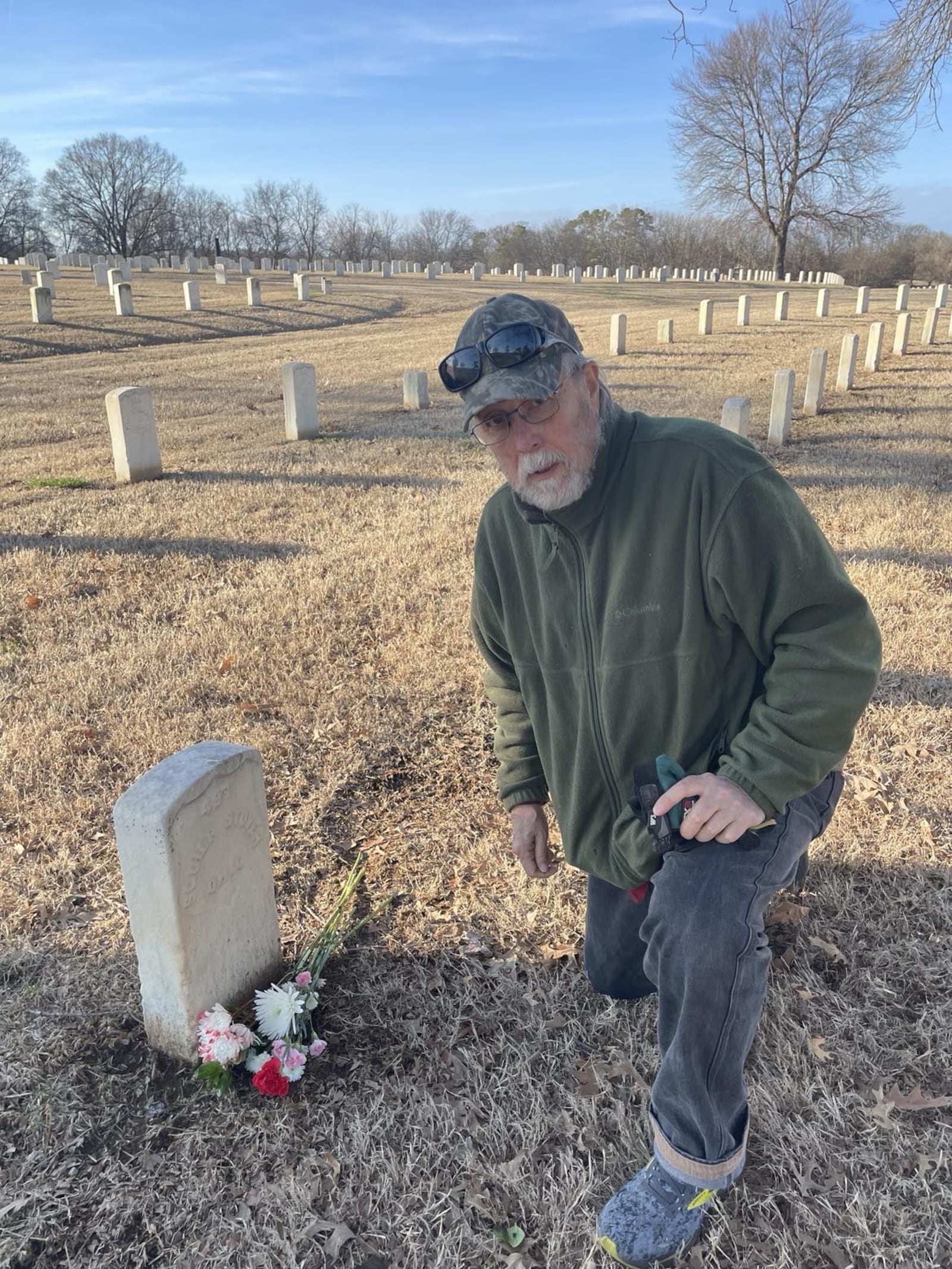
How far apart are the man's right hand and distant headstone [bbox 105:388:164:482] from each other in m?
7.62

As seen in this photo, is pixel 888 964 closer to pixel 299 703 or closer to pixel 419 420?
pixel 299 703

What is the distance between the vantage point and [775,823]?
6.68 ft

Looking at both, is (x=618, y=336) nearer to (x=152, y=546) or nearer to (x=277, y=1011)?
(x=152, y=546)

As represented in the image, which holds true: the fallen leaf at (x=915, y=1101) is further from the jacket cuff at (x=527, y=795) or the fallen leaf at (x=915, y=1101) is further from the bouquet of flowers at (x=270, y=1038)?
the bouquet of flowers at (x=270, y=1038)

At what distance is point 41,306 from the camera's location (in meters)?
21.2

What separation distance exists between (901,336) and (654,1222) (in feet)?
66.7

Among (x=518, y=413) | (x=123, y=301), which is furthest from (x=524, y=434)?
(x=123, y=301)

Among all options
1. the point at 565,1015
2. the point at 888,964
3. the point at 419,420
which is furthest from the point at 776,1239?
the point at 419,420

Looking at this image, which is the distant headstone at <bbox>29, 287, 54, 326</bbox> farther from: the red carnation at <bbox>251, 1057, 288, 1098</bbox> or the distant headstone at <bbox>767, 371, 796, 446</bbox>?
the red carnation at <bbox>251, 1057, 288, 1098</bbox>

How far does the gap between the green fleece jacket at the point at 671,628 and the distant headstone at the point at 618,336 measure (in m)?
17.6

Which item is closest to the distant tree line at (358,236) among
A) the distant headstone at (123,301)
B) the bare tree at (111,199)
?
the bare tree at (111,199)

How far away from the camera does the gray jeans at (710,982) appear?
6.22ft

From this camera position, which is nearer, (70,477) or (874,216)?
(70,477)

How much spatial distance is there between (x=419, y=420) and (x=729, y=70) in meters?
48.4
